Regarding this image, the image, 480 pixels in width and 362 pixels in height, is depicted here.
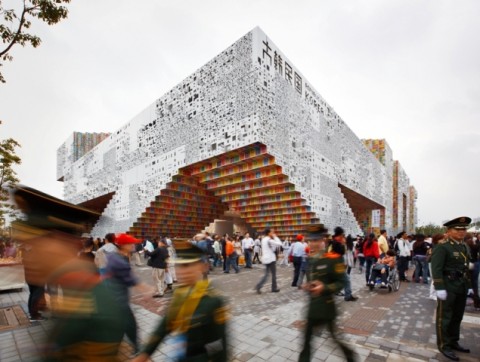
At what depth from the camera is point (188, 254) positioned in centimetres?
201

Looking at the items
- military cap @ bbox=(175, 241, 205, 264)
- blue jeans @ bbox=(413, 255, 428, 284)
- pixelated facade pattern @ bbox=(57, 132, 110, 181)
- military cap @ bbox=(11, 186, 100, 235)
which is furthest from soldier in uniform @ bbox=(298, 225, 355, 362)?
pixelated facade pattern @ bbox=(57, 132, 110, 181)

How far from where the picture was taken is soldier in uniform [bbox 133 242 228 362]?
178cm

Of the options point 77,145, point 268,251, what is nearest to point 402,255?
point 268,251

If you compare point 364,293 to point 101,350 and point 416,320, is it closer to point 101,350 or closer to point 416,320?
point 416,320

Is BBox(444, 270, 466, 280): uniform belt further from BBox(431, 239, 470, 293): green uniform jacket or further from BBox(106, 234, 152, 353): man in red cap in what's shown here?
BBox(106, 234, 152, 353): man in red cap

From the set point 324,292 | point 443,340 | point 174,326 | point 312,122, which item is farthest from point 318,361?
point 312,122

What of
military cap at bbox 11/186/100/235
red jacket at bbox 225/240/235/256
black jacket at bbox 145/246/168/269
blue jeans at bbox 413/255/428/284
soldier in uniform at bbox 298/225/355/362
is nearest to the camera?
military cap at bbox 11/186/100/235

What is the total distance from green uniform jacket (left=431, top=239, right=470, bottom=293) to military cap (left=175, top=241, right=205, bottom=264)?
137 inches

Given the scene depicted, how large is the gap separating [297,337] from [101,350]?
11.8 feet

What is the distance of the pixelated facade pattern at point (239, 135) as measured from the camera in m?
14.9

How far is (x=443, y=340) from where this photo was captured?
12.4 feet

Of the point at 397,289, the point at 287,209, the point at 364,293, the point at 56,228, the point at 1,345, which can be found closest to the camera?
the point at 56,228

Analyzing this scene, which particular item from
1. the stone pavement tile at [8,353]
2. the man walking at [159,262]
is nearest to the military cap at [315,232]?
the stone pavement tile at [8,353]

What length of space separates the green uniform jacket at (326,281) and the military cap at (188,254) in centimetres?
152
